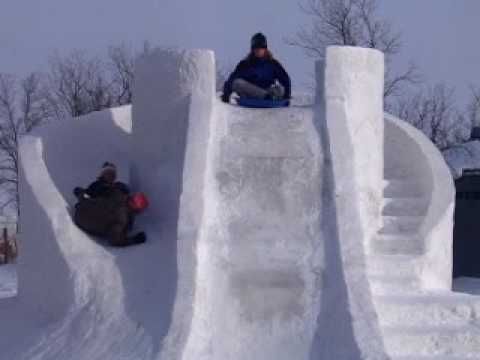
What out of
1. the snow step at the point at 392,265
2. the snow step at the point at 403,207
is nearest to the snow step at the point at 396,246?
the snow step at the point at 392,265

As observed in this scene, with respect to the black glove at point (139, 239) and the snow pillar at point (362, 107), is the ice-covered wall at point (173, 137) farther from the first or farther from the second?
the snow pillar at point (362, 107)

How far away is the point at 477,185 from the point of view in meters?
22.0

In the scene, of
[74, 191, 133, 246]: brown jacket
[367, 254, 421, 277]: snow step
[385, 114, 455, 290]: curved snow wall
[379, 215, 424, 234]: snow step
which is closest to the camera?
[367, 254, 421, 277]: snow step

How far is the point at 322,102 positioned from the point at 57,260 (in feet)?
9.24

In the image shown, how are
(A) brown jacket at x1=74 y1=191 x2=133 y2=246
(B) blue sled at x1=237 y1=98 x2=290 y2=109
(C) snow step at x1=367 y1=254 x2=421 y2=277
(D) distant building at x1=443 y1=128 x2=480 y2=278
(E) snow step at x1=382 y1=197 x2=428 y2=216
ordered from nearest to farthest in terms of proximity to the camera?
1. (C) snow step at x1=367 y1=254 x2=421 y2=277
2. (A) brown jacket at x1=74 y1=191 x2=133 y2=246
3. (E) snow step at x1=382 y1=197 x2=428 y2=216
4. (B) blue sled at x1=237 y1=98 x2=290 y2=109
5. (D) distant building at x1=443 y1=128 x2=480 y2=278

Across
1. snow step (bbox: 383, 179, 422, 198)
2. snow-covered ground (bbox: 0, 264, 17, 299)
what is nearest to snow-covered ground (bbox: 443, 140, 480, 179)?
snow-covered ground (bbox: 0, 264, 17, 299)

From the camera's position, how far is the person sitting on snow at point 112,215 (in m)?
8.00

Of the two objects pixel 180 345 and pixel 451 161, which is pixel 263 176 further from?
pixel 451 161

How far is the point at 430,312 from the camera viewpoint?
693cm

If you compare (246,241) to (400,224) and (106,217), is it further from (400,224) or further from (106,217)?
(400,224)

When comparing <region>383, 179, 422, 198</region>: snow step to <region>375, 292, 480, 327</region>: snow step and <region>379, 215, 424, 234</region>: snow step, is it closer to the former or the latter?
<region>379, 215, 424, 234</region>: snow step

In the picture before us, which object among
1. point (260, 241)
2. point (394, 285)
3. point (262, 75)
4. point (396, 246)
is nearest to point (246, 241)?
point (260, 241)

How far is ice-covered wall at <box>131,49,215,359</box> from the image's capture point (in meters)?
7.39

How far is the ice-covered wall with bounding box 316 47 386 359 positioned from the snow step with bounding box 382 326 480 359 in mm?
458
